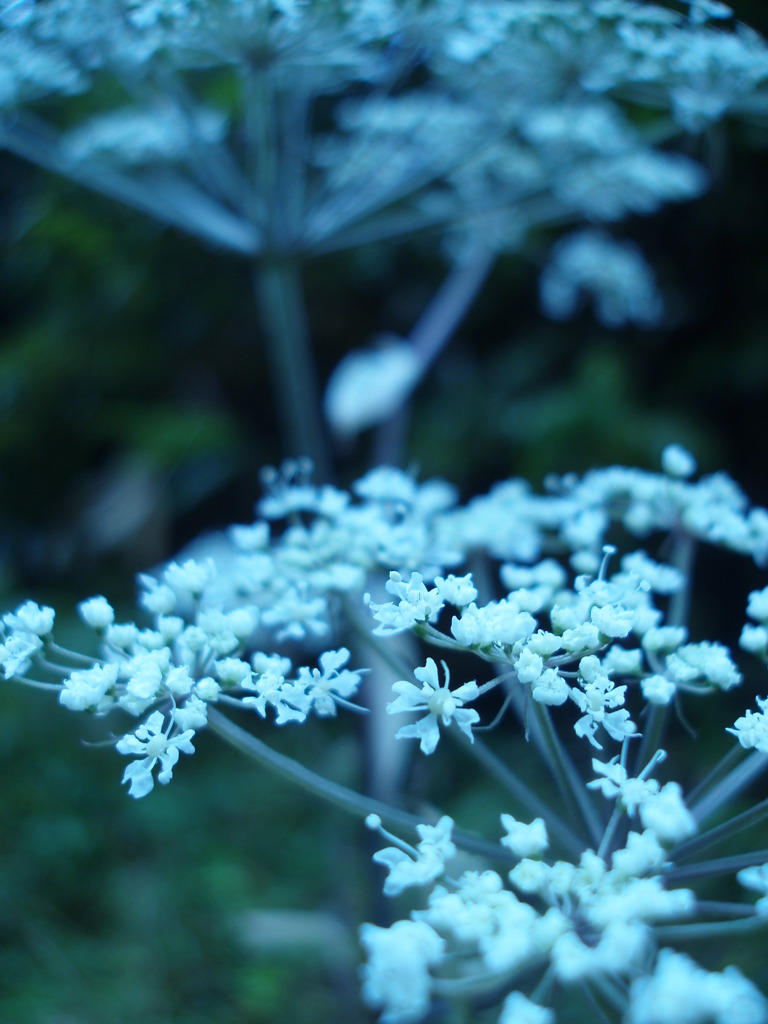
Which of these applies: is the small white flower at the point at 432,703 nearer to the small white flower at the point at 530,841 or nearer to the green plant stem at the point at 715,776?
the small white flower at the point at 530,841

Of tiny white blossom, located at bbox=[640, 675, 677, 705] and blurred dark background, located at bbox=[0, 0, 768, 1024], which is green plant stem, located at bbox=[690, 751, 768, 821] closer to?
tiny white blossom, located at bbox=[640, 675, 677, 705]

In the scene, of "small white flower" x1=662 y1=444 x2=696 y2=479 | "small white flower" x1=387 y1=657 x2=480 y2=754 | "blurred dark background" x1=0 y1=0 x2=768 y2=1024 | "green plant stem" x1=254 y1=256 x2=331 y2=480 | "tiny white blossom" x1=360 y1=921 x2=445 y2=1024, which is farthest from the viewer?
"blurred dark background" x1=0 y1=0 x2=768 y2=1024

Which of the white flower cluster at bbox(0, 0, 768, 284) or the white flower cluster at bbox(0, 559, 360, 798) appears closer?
the white flower cluster at bbox(0, 559, 360, 798)

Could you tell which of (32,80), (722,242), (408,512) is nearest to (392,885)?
(408,512)

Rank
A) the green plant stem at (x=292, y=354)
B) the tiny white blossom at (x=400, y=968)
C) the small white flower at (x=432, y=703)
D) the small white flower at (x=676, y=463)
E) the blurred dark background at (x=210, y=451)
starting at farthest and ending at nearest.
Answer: the blurred dark background at (x=210, y=451)
the green plant stem at (x=292, y=354)
the small white flower at (x=676, y=463)
the small white flower at (x=432, y=703)
the tiny white blossom at (x=400, y=968)

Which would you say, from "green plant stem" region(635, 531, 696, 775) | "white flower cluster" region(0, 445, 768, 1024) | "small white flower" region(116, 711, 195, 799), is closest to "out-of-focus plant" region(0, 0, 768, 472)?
"white flower cluster" region(0, 445, 768, 1024)

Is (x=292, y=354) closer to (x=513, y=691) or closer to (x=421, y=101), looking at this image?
(x=421, y=101)

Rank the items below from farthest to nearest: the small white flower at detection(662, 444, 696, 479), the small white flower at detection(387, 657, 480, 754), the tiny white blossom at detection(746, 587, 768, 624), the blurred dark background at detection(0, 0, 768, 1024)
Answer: the blurred dark background at detection(0, 0, 768, 1024)
the small white flower at detection(662, 444, 696, 479)
the tiny white blossom at detection(746, 587, 768, 624)
the small white flower at detection(387, 657, 480, 754)

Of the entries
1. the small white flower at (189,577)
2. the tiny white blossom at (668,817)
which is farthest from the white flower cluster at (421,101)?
the tiny white blossom at (668,817)
